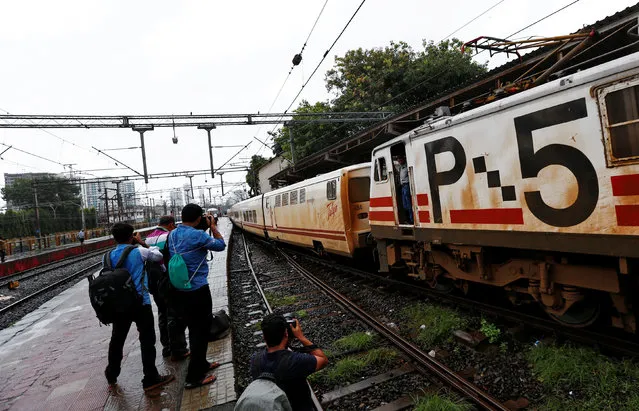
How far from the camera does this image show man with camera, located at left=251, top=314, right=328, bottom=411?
252 centimetres

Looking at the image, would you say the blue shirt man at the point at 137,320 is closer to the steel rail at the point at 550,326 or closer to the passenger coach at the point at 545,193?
the passenger coach at the point at 545,193

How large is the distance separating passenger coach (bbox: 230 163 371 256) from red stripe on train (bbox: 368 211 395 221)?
5.12 ft

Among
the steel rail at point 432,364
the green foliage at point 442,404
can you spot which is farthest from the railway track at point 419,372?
the green foliage at point 442,404

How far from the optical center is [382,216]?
776 centimetres

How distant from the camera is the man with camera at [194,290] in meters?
4.20

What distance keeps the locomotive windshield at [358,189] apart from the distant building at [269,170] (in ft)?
95.0

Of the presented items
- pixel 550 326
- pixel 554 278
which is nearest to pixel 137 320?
pixel 554 278

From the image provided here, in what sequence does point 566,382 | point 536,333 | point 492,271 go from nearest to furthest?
point 566,382
point 536,333
point 492,271

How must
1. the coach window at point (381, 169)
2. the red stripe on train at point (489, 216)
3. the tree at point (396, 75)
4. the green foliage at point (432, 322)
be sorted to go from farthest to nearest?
1. the tree at point (396, 75)
2. the coach window at point (381, 169)
3. the green foliage at point (432, 322)
4. the red stripe on train at point (489, 216)

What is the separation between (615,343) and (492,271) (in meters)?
1.61

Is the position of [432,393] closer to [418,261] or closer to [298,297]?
[418,261]

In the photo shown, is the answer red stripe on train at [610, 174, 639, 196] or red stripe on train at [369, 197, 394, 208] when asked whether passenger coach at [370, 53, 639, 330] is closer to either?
red stripe on train at [610, 174, 639, 196]

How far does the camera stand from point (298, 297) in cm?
884

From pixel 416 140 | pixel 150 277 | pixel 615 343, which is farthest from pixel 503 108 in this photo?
pixel 150 277
